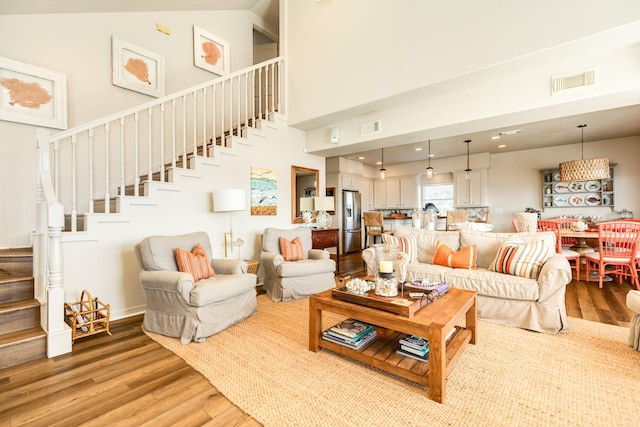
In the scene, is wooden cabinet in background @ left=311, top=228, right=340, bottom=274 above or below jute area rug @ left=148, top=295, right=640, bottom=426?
above

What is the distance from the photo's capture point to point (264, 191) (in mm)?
4664

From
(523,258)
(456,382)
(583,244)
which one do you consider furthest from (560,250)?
(456,382)

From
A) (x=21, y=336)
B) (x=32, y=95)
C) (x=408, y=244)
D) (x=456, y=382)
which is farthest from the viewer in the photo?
(x=408, y=244)

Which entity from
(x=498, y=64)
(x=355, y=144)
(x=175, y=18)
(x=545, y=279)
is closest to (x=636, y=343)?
(x=545, y=279)

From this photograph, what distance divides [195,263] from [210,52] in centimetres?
403

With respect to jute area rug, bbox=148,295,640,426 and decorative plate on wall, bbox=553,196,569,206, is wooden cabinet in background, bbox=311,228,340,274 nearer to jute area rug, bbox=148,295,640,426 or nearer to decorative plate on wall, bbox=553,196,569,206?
jute area rug, bbox=148,295,640,426

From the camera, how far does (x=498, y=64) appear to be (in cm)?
291

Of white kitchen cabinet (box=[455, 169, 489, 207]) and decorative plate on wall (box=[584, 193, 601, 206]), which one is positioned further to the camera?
white kitchen cabinet (box=[455, 169, 489, 207])

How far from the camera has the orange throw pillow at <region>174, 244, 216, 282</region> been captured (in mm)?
2895

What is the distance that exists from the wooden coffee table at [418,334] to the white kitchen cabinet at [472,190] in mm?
6137

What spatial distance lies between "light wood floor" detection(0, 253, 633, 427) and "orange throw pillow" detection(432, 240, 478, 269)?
269 cm

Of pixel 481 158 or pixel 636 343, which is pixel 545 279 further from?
pixel 481 158

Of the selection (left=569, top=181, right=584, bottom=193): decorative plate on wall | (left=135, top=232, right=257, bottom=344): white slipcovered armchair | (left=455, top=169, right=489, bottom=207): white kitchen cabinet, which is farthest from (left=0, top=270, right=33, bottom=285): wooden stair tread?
(left=569, top=181, right=584, bottom=193): decorative plate on wall

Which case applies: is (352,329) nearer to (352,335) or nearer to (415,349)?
(352,335)
